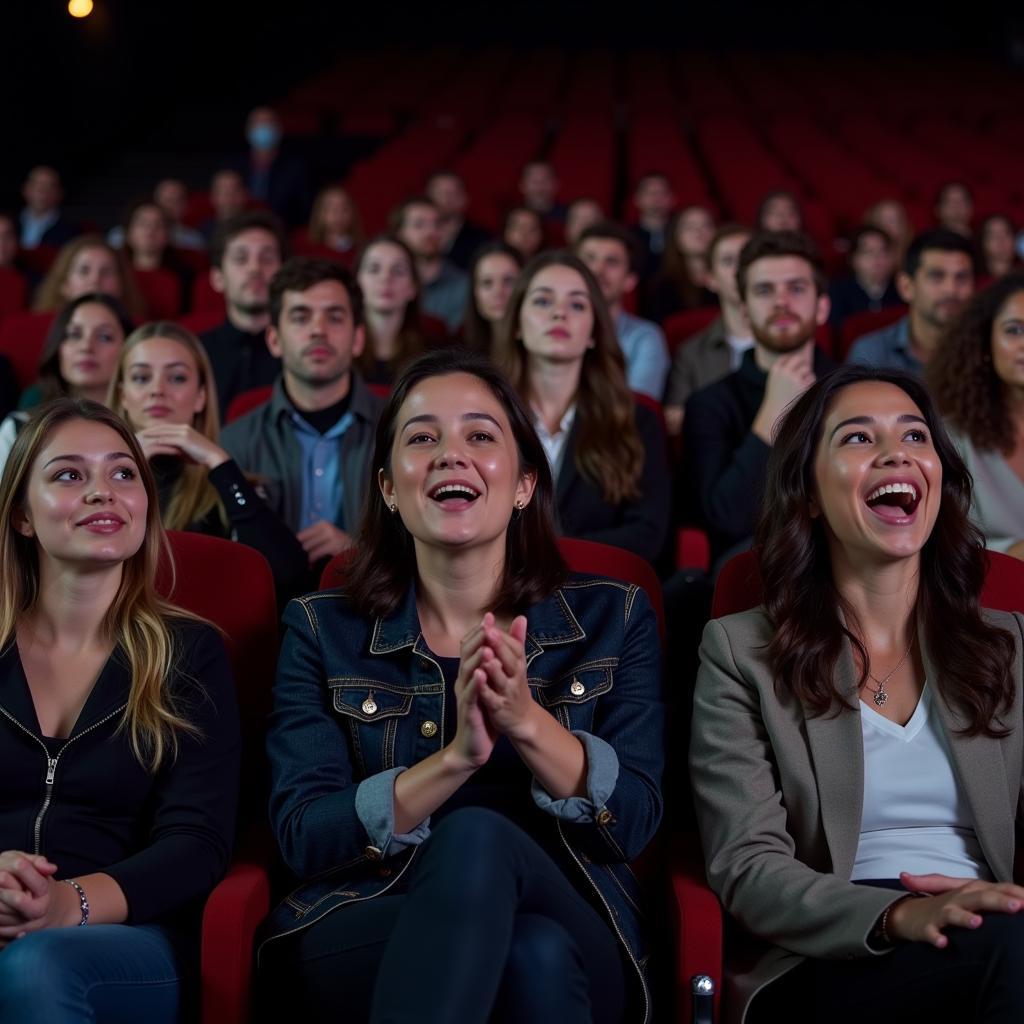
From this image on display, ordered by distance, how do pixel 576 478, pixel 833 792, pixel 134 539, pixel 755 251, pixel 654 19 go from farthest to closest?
pixel 654 19
pixel 755 251
pixel 576 478
pixel 134 539
pixel 833 792

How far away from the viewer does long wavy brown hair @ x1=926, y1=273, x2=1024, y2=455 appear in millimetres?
2309

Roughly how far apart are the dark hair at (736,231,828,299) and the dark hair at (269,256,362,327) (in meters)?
0.85

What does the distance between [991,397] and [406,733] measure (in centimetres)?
134

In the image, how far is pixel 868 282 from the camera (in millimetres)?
4590

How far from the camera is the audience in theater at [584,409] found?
2.53 metres

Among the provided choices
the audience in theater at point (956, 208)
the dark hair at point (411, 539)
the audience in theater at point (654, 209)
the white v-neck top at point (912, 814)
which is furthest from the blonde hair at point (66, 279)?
the audience in theater at point (956, 208)

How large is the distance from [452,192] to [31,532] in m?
3.93

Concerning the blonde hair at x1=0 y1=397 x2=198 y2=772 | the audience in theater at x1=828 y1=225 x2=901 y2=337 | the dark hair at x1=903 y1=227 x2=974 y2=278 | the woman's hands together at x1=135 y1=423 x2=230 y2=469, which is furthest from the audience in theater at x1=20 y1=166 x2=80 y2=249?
the blonde hair at x1=0 y1=397 x2=198 y2=772

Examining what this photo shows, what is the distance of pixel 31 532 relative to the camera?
163 cm

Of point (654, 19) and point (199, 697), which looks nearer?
point (199, 697)

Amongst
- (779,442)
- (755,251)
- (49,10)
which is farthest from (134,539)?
(49,10)

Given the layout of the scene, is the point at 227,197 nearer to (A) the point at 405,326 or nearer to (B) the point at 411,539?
(A) the point at 405,326

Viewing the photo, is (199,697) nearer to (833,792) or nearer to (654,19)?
(833,792)

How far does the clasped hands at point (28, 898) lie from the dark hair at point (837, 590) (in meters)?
0.80
